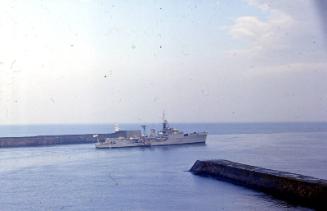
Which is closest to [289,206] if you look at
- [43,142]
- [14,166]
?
[14,166]

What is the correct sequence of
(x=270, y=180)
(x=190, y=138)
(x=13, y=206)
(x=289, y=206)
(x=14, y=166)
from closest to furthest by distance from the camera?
(x=289, y=206), (x=13, y=206), (x=270, y=180), (x=14, y=166), (x=190, y=138)

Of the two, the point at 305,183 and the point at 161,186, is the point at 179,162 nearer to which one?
the point at 161,186

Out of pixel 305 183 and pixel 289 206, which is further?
pixel 305 183

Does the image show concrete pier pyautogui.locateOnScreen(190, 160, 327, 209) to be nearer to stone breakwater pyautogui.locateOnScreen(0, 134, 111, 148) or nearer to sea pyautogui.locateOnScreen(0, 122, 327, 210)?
sea pyautogui.locateOnScreen(0, 122, 327, 210)

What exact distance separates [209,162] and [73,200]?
10894 millimetres

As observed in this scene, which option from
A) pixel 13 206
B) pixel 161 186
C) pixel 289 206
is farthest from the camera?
pixel 161 186

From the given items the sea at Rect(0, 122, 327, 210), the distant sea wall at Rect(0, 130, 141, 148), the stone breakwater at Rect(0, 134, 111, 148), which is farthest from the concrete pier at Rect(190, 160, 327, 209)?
the stone breakwater at Rect(0, 134, 111, 148)

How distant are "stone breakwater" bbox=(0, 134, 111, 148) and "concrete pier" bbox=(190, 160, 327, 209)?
106 ft

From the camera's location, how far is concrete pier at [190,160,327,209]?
632 inches

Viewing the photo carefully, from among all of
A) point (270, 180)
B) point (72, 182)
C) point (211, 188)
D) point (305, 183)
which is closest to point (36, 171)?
point (72, 182)

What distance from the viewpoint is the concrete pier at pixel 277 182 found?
16.1 m

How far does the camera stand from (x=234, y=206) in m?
15.8

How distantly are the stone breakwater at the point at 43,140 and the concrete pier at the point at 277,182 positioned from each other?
3245 cm

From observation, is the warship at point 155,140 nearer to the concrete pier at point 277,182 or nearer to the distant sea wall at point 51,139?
the distant sea wall at point 51,139
